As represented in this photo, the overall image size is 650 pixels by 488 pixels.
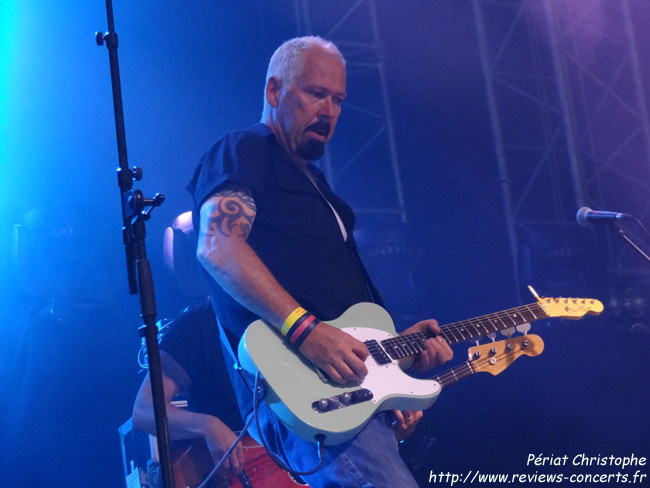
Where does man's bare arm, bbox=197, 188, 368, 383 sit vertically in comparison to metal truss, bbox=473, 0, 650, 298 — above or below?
below

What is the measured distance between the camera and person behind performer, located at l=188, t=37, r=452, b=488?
7.01 ft

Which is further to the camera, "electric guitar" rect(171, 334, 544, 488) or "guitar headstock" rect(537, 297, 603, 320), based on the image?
"guitar headstock" rect(537, 297, 603, 320)

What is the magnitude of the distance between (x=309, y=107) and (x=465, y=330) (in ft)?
3.73

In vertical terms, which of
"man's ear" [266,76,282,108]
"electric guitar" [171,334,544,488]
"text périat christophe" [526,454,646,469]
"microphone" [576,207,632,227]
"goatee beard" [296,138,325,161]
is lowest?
"text périat christophe" [526,454,646,469]

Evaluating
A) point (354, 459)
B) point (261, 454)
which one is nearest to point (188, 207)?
point (261, 454)

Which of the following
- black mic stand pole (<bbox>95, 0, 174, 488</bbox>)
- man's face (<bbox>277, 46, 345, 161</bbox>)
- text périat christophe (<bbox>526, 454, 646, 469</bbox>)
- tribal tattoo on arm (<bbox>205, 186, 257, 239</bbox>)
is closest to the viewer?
black mic stand pole (<bbox>95, 0, 174, 488</bbox>)

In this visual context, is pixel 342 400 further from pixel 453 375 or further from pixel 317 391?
pixel 453 375

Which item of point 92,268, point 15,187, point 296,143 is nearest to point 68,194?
point 15,187

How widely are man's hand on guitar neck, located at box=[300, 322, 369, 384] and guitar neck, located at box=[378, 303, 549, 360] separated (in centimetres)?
30

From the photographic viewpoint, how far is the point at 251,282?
2.17 m

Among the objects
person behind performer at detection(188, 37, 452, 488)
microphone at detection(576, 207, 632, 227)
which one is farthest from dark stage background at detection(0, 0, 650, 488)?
person behind performer at detection(188, 37, 452, 488)

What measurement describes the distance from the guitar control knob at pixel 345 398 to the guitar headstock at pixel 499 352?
3.90 feet

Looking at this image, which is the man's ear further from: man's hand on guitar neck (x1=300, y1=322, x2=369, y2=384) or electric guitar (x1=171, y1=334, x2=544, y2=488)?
electric guitar (x1=171, y1=334, x2=544, y2=488)

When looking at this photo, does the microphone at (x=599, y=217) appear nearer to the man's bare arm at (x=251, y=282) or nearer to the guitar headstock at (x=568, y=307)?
the guitar headstock at (x=568, y=307)
